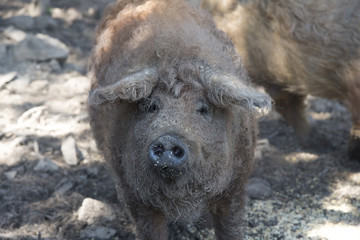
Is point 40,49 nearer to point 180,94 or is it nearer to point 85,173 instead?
point 85,173

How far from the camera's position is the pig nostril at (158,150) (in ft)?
9.82

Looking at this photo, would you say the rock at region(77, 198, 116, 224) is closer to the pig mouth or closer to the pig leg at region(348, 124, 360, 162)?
the pig mouth

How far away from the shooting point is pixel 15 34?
7340mm

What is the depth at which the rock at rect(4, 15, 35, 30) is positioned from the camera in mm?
7695

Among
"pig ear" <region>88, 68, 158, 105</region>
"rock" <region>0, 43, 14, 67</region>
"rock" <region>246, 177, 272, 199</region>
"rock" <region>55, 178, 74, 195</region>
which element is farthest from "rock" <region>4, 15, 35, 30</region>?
"pig ear" <region>88, 68, 158, 105</region>

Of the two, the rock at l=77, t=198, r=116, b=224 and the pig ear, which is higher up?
the pig ear

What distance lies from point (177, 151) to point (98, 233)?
5.42 ft

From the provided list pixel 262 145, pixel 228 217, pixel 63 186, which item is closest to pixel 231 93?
pixel 228 217

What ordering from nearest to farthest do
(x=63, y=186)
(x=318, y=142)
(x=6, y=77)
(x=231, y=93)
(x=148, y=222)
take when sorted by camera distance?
(x=231, y=93)
(x=148, y=222)
(x=63, y=186)
(x=318, y=142)
(x=6, y=77)

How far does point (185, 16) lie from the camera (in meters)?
4.17

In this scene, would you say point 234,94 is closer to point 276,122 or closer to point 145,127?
point 145,127

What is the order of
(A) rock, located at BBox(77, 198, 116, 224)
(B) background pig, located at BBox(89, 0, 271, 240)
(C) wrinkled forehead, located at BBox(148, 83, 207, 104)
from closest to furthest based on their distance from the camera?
(B) background pig, located at BBox(89, 0, 271, 240)
(C) wrinkled forehead, located at BBox(148, 83, 207, 104)
(A) rock, located at BBox(77, 198, 116, 224)

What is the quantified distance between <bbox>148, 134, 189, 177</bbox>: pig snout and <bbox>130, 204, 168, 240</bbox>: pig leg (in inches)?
31.7

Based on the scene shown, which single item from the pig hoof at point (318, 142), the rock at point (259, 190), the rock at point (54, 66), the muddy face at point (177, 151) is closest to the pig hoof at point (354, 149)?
the pig hoof at point (318, 142)
